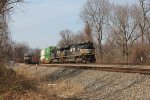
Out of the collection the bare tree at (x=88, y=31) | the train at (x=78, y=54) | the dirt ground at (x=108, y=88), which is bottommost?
the dirt ground at (x=108, y=88)

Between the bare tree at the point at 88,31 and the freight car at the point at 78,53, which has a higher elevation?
the bare tree at the point at 88,31

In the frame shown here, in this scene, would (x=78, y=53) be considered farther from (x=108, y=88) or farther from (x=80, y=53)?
(x=108, y=88)

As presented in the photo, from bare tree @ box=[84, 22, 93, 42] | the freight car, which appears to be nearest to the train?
the freight car

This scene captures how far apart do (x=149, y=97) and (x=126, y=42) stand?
61149 mm

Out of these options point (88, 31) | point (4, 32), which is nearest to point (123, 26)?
point (88, 31)

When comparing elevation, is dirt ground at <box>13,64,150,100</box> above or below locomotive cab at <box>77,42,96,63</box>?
below

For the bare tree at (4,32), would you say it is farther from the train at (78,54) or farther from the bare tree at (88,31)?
the bare tree at (88,31)

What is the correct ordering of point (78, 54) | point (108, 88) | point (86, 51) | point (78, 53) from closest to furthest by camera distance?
1. point (108, 88)
2. point (86, 51)
3. point (78, 53)
4. point (78, 54)

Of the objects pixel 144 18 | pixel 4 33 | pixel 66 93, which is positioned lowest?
pixel 66 93

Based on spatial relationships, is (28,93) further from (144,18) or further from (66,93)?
(144,18)

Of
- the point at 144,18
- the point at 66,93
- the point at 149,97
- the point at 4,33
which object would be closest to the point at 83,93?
the point at 66,93

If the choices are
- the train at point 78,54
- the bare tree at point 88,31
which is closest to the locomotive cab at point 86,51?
the train at point 78,54

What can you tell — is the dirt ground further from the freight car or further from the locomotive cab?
the freight car

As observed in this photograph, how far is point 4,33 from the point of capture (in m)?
24.2
